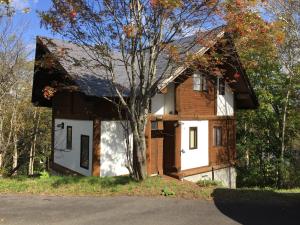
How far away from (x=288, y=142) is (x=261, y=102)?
4552mm

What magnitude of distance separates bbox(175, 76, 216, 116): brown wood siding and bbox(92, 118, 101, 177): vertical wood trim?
4.22 m

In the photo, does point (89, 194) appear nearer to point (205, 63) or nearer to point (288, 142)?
point (205, 63)

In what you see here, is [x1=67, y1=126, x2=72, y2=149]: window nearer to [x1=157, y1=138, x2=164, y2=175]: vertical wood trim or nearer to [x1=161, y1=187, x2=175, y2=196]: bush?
[x1=157, y1=138, x2=164, y2=175]: vertical wood trim

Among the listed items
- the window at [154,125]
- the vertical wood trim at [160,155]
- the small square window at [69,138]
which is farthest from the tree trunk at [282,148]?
the small square window at [69,138]

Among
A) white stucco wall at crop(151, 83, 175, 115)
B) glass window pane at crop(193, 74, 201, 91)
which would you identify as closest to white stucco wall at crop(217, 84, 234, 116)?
glass window pane at crop(193, 74, 201, 91)

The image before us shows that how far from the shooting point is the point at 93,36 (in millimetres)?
11961

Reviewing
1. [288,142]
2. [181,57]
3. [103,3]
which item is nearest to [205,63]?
[181,57]

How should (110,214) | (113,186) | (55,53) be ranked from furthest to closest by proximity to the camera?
(55,53) → (113,186) → (110,214)

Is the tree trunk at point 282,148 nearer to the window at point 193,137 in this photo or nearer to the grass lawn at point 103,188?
the window at point 193,137

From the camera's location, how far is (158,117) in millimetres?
16047

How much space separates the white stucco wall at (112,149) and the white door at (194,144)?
3515mm

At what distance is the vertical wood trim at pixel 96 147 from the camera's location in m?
14.7

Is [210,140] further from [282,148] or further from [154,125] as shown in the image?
[282,148]

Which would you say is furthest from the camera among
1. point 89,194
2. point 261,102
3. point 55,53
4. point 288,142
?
point 288,142
